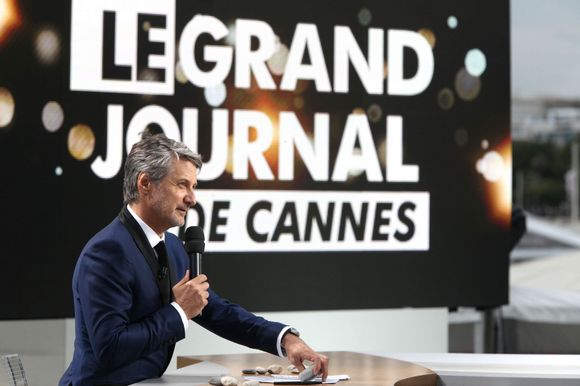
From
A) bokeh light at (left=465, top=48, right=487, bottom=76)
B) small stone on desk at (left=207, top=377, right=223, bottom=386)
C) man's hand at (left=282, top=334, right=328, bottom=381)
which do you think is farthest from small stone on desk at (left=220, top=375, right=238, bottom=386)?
bokeh light at (left=465, top=48, right=487, bottom=76)

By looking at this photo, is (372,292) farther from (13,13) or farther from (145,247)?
(145,247)

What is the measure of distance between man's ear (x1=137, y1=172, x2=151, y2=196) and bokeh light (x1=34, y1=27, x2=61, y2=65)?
2.49 m

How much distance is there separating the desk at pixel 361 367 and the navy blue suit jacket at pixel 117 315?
Result: 1.21 feet

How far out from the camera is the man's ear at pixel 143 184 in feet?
8.75

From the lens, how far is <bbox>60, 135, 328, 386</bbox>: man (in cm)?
251

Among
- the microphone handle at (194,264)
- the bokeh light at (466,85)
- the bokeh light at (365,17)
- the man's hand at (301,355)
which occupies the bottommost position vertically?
the man's hand at (301,355)

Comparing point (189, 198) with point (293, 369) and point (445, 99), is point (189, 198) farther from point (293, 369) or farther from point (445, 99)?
point (445, 99)

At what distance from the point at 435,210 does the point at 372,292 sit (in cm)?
60

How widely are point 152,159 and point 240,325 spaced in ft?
2.01

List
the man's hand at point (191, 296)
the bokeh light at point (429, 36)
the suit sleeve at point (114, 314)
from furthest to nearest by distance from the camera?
1. the bokeh light at point (429, 36)
2. the man's hand at point (191, 296)
3. the suit sleeve at point (114, 314)

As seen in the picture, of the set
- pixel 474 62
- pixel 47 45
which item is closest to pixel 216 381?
pixel 47 45

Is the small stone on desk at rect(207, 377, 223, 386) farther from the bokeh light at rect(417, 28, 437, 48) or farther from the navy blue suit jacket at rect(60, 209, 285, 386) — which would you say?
the bokeh light at rect(417, 28, 437, 48)

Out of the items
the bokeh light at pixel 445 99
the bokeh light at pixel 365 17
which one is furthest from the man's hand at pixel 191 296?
the bokeh light at pixel 445 99

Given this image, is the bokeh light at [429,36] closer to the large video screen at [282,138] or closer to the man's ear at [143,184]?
the large video screen at [282,138]
